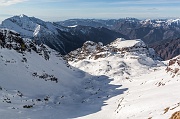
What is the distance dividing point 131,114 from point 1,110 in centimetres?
1440

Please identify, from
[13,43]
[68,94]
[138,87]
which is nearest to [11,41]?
[13,43]

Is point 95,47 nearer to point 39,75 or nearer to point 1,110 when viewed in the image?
point 39,75

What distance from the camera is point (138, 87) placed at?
4981 centimetres

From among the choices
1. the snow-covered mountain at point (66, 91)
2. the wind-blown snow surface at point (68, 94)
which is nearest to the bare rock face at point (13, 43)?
the snow-covered mountain at point (66, 91)

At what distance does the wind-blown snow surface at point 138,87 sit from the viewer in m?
25.1

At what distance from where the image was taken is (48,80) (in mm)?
51469

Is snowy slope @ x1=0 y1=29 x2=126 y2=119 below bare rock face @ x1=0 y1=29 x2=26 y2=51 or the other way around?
below

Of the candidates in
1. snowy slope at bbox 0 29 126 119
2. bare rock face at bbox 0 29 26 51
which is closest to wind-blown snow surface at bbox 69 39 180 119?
snowy slope at bbox 0 29 126 119

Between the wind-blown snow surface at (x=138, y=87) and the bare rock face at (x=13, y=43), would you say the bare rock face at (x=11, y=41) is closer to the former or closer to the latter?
the bare rock face at (x=13, y=43)

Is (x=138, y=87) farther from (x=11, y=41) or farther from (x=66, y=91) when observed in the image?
(x=11, y=41)

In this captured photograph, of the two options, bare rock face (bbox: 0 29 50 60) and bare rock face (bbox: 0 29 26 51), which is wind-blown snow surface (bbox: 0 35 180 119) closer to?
bare rock face (bbox: 0 29 50 60)

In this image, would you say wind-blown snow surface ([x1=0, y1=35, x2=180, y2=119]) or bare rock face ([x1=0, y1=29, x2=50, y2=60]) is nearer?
wind-blown snow surface ([x1=0, y1=35, x2=180, y2=119])

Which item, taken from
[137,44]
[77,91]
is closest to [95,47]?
[137,44]

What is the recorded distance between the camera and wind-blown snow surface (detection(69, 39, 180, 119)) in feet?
82.3
